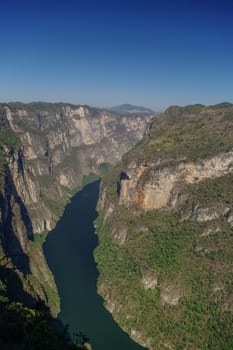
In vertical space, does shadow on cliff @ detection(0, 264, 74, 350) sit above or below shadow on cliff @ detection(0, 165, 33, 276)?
above

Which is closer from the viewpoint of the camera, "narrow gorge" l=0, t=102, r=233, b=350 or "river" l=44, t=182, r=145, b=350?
"narrow gorge" l=0, t=102, r=233, b=350

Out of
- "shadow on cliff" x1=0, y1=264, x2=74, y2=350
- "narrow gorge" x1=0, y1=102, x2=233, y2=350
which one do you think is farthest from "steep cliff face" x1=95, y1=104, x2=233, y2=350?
"shadow on cliff" x1=0, y1=264, x2=74, y2=350

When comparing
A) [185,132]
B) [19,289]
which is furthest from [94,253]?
[185,132]

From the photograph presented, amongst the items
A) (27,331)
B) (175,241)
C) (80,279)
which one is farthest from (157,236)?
(27,331)

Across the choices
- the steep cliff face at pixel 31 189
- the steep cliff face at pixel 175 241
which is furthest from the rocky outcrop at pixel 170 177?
the steep cliff face at pixel 31 189

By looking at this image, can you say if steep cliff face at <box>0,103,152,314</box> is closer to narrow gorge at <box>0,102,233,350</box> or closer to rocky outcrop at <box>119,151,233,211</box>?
narrow gorge at <box>0,102,233,350</box>

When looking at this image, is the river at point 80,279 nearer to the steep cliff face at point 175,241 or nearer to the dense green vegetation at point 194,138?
the steep cliff face at point 175,241

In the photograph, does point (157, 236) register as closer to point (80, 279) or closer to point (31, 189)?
point (80, 279)
